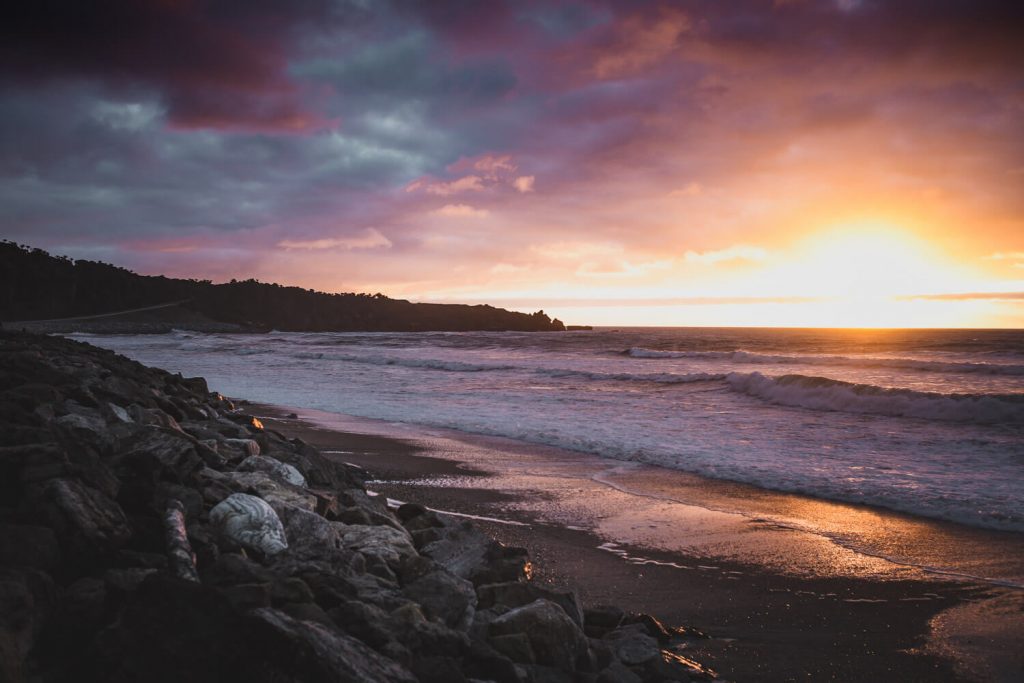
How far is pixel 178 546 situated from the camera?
2.71 meters

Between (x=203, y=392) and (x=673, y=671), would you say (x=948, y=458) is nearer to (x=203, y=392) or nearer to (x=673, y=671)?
(x=673, y=671)

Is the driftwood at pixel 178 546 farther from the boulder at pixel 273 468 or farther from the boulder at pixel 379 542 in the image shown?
the boulder at pixel 273 468

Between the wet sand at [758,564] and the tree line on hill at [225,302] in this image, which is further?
the tree line on hill at [225,302]

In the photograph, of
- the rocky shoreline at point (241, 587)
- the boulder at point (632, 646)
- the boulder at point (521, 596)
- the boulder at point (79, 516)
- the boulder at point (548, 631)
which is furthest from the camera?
the boulder at point (521, 596)

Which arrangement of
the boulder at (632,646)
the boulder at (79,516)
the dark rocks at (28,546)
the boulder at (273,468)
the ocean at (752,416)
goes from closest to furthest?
the dark rocks at (28,546), the boulder at (79,516), the boulder at (632,646), the boulder at (273,468), the ocean at (752,416)

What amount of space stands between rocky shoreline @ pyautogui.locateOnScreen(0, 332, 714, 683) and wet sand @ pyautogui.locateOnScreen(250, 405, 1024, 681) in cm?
57

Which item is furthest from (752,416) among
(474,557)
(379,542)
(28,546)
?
(28,546)

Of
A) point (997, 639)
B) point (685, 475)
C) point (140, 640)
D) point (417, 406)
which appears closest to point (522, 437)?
point (685, 475)

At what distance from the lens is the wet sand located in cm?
366

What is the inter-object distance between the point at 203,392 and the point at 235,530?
890 cm

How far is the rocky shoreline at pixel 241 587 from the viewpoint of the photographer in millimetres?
2121

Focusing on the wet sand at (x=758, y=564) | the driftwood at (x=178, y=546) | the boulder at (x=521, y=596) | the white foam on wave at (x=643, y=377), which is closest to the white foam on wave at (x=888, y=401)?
the white foam on wave at (x=643, y=377)

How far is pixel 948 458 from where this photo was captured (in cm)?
981

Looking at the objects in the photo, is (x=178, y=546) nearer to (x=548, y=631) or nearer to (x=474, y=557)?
(x=548, y=631)
